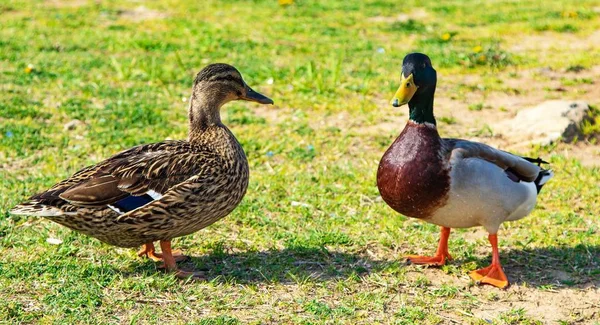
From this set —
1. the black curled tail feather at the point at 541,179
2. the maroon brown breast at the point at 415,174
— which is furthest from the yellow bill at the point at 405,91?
the black curled tail feather at the point at 541,179

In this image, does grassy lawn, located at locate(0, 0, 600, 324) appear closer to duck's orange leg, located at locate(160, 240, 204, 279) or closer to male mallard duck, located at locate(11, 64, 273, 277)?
duck's orange leg, located at locate(160, 240, 204, 279)

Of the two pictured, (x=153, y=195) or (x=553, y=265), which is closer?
(x=153, y=195)

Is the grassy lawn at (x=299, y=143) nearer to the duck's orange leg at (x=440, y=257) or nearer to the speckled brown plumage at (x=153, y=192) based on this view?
the duck's orange leg at (x=440, y=257)

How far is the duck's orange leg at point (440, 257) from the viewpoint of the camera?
187 inches

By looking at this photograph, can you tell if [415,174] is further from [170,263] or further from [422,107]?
[170,263]

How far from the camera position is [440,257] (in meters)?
4.77

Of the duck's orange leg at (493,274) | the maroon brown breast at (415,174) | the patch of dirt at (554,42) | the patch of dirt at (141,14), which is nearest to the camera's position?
the maroon brown breast at (415,174)

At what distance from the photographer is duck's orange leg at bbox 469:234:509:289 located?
4.48 metres

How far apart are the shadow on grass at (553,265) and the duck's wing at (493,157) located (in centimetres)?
50

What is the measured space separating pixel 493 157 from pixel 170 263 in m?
1.91

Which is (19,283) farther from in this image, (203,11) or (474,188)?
(203,11)

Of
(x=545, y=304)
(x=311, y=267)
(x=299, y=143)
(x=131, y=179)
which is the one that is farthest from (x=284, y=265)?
(x=299, y=143)

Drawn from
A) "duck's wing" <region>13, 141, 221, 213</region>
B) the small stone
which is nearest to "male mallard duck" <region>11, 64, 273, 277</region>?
"duck's wing" <region>13, 141, 221, 213</region>

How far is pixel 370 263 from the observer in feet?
15.6
